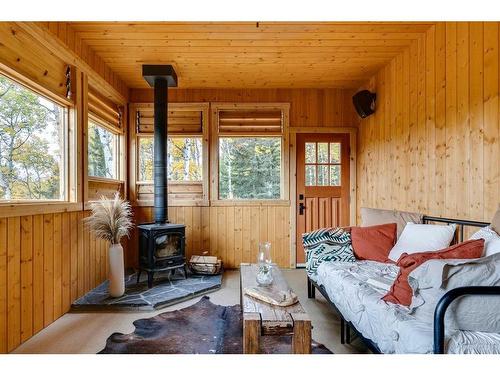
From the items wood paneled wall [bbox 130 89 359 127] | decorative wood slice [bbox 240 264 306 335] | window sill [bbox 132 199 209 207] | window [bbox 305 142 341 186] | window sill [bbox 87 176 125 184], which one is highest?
wood paneled wall [bbox 130 89 359 127]

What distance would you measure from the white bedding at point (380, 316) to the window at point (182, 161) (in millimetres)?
2547

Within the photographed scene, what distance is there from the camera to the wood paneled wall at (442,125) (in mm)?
2232

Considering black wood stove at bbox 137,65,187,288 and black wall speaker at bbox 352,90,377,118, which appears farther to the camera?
black wall speaker at bbox 352,90,377,118

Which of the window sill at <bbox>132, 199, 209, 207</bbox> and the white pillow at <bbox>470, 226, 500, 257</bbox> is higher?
the window sill at <bbox>132, 199, 209, 207</bbox>

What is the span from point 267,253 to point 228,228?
7.63 feet

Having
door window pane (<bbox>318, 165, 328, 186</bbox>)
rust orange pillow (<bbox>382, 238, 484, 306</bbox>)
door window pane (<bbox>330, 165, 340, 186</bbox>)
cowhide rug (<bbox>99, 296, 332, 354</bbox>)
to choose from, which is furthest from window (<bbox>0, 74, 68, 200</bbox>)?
door window pane (<bbox>330, 165, 340, 186</bbox>)

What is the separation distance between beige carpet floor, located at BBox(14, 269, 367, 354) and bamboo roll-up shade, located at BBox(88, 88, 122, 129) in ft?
7.19

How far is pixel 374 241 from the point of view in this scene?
291 cm

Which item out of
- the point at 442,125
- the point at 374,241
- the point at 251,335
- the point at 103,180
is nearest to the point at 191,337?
the point at 251,335

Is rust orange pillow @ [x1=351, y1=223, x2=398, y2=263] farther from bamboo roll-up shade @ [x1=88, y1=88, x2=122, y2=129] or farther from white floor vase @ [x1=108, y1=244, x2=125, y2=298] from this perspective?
bamboo roll-up shade @ [x1=88, y1=88, x2=122, y2=129]

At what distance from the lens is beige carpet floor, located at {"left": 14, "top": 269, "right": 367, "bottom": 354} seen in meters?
2.18
